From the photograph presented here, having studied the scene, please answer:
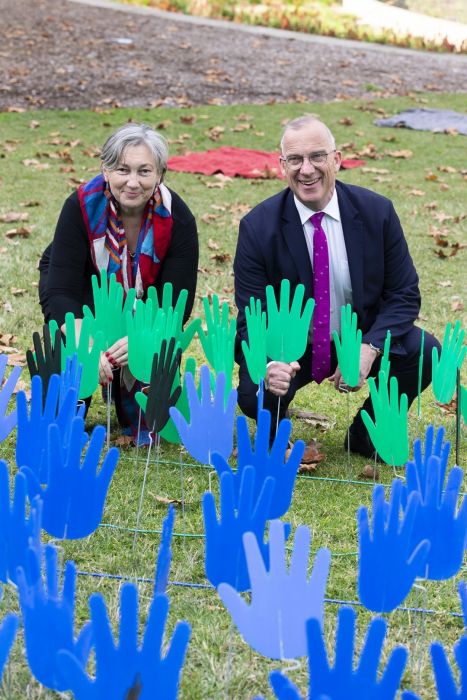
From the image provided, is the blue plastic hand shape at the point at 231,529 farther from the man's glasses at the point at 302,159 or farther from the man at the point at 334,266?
the man's glasses at the point at 302,159

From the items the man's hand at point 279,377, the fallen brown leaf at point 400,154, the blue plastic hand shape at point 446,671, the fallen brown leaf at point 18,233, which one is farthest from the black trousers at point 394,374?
the fallen brown leaf at point 400,154

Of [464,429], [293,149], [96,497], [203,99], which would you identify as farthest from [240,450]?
[203,99]

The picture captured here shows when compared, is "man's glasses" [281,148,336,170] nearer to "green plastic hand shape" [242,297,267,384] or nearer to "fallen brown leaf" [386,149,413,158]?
"green plastic hand shape" [242,297,267,384]

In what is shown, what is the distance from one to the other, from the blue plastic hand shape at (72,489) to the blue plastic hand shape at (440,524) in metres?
0.76

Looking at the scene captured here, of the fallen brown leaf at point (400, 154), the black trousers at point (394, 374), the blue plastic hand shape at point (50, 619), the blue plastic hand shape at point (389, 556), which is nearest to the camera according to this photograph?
the blue plastic hand shape at point (50, 619)

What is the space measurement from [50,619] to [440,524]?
0.94 meters

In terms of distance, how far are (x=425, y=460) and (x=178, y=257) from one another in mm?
1624

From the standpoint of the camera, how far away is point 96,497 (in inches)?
93.3

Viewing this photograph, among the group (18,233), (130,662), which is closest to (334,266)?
(130,662)

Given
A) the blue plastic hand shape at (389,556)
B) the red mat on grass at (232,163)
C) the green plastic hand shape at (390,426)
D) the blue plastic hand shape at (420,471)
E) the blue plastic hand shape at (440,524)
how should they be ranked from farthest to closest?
the red mat on grass at (232,163) < the green plastic hand shape at (390,426) < the blue plastic hand shape at (420,471) < the blue plastic hand shape at (440,524) < the blue plastic hand shape at (389,556)

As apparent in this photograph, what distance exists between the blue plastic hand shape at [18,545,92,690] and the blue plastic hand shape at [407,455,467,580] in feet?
2.77

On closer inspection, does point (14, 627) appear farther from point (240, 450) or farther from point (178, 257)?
point (178, 257)

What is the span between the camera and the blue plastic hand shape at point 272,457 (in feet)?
7.91

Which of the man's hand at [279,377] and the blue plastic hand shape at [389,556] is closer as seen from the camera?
the blue plastic hand shape at [389,556]
